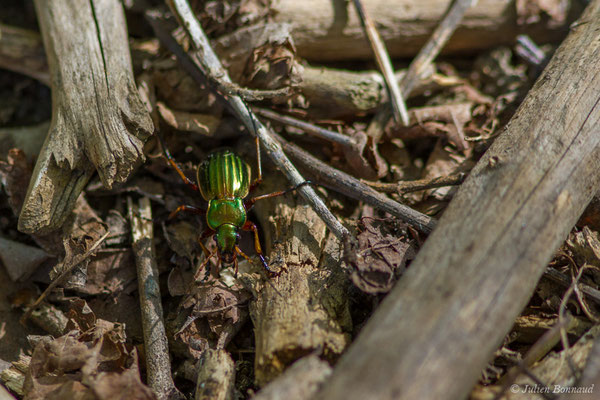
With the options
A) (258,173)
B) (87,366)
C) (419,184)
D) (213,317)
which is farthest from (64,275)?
Result: (419,184)

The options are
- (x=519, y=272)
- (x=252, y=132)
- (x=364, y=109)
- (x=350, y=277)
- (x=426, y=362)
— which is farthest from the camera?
(x=364, y=109)

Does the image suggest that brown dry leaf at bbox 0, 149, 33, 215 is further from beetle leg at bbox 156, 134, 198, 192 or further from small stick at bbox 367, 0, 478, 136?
small stick at bbox 367, 0, 478, 136

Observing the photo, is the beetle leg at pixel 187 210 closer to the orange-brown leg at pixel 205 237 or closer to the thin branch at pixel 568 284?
the orange-brown leg at pixel 205 237

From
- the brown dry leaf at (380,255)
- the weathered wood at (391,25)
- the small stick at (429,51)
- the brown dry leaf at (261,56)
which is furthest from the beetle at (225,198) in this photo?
the weathered wood at (391,25)

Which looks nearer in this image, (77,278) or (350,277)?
(350,277)

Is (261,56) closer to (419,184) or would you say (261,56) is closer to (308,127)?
(308,127)

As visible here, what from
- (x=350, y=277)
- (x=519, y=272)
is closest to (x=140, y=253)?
(x=350, y=277)

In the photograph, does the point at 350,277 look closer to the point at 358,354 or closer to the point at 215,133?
the point at 358,354
